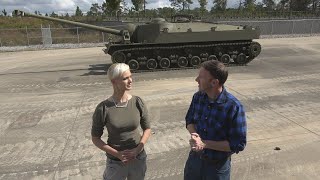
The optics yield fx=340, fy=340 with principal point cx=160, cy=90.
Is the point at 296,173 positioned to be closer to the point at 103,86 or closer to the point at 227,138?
the point at 227,138

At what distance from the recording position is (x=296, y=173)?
5160 millimetres

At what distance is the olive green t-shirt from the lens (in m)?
3.23

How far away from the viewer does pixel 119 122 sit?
3238 millimetres

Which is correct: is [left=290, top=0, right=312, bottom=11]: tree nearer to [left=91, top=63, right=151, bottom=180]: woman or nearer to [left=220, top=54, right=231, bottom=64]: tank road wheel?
[left=220, top=54, right=231, bottom=64]: tank road wheel

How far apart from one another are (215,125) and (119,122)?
35.8 inches

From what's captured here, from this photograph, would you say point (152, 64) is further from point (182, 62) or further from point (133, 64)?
point (182, 62)

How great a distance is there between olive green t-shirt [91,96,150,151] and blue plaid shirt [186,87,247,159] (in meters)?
0.68

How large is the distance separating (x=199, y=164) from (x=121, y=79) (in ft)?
3.54

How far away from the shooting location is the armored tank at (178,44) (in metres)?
13.3

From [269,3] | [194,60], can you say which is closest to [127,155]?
[194,60]

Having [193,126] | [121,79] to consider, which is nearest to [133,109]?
[121,79]

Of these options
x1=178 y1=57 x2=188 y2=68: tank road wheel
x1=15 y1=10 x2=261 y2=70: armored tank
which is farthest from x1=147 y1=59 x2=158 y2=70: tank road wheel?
x1=178 y1=57 x2=188 y2=68: tank road wheel

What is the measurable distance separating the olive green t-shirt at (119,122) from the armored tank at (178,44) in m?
10.0

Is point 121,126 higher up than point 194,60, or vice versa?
point 121,126
